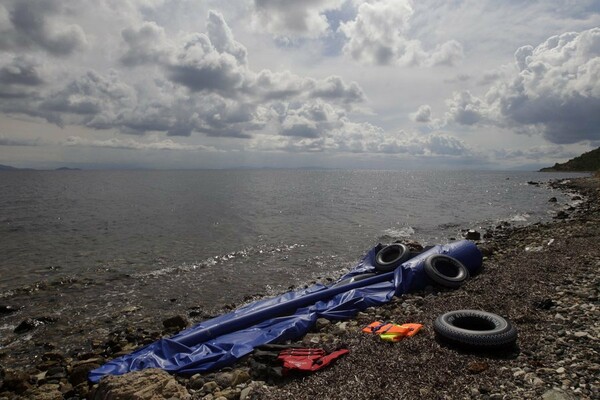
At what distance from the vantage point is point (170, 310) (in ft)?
44.6

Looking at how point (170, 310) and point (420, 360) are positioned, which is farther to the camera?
point (170, 310)

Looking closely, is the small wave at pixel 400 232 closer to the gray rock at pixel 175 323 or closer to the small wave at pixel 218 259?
the small wave at pixel 218 259

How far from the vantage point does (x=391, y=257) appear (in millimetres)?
15312

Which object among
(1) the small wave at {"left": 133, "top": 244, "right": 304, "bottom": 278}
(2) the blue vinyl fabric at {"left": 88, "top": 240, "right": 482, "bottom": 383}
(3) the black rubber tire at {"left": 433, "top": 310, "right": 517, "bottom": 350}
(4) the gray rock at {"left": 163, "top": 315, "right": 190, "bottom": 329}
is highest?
(3) the black rubber tire at {"left": 433, "top": 310, "right": 517, "bottom": 350}

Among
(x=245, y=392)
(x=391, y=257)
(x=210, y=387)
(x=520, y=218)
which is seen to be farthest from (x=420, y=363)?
(x=520, y=218)

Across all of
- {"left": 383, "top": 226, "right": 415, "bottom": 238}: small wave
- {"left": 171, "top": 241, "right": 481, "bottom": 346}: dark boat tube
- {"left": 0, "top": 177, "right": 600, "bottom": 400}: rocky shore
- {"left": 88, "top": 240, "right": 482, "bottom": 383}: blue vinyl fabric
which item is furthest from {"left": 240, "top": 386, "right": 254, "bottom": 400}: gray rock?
{"left": 383, "top": 226, "right": 415, "bottom": 238}: small wave

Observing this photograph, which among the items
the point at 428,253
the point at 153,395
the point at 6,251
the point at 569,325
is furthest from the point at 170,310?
the point at 6,251

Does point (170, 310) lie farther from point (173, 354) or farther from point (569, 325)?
point (569, 325)

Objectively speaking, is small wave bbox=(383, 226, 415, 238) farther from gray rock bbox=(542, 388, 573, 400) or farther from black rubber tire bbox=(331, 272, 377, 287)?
gray rock bbox=(542, 388, 573, 400)

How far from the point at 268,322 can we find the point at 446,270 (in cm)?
700

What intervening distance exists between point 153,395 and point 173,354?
235 centimetres

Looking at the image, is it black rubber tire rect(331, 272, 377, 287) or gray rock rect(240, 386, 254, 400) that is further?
black rubber tire rect(331, 272, 377, 287)

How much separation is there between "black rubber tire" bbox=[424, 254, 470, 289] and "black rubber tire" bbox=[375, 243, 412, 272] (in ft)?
4.24

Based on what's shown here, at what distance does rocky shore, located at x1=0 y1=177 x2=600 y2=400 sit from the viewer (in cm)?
574
